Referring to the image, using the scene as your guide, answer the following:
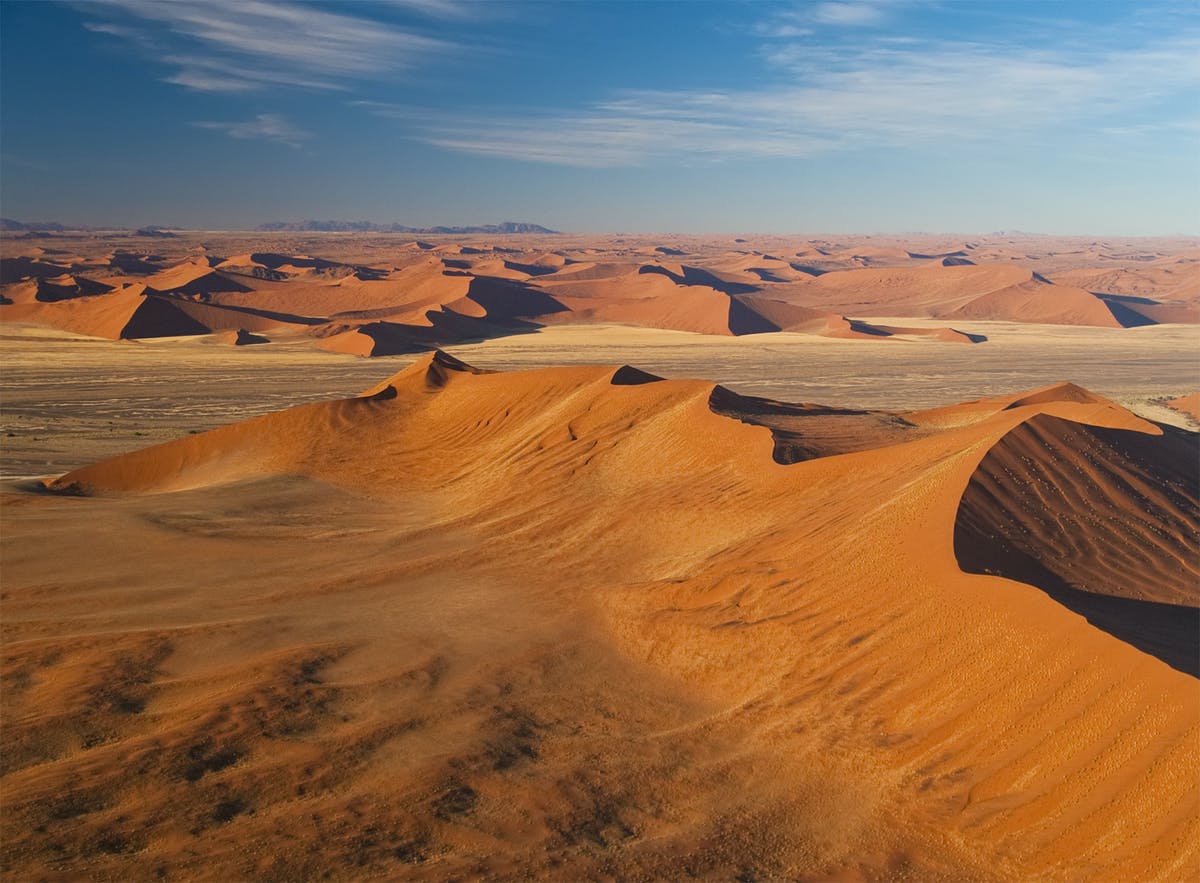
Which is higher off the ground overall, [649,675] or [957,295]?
[649,675]

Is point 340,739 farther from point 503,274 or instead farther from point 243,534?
point 503,274

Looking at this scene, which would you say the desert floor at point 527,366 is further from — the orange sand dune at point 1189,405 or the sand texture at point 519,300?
the sand texture at point 519,300

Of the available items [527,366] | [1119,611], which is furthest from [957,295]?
[1119,611]

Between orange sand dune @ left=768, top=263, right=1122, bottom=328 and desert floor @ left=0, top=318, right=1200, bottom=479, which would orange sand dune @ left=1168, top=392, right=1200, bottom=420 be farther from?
orange sand dune @ left=768, top=263, right=1122, bottom=328

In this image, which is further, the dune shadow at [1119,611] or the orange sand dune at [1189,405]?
the orange sand dune at [1189,405]

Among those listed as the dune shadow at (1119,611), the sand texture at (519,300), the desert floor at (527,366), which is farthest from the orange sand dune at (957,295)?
the dune shadow at (1119,611)

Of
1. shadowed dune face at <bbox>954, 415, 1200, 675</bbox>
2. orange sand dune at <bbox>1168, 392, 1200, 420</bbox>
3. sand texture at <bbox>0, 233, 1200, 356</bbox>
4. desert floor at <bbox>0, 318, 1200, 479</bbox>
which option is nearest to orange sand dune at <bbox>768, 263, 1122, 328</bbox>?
sand texture at <bbox>0, 233, 1200, 356</bbox>

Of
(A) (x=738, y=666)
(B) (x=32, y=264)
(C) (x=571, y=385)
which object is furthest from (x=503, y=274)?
(A) (x=738, y=666)

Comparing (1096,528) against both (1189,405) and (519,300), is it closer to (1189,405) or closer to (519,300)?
(1189,405)
